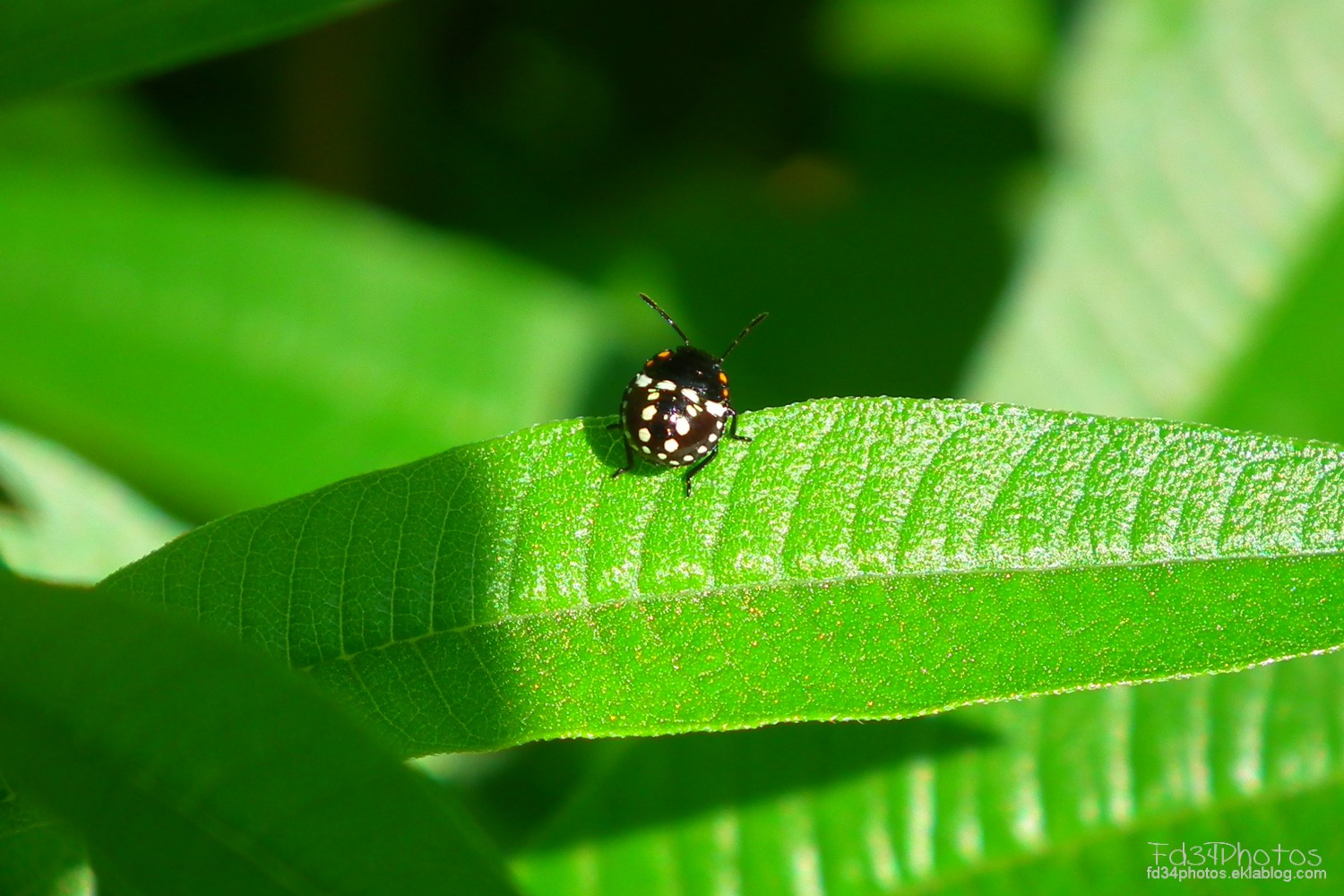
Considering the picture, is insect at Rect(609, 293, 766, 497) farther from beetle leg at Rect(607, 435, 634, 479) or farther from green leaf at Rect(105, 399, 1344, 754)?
green leaf at Rect(105, 399, 1344, 754)

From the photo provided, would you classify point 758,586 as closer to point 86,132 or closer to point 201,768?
point 201,768

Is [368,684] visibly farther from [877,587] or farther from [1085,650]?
[1085,650]

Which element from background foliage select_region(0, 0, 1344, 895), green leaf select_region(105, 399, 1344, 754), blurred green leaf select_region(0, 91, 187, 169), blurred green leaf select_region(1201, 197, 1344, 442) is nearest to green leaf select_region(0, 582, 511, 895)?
background foliage select_region(0, 0, 1344, 895)

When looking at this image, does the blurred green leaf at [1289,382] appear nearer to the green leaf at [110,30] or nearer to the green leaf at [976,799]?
the green leaf at [976,799]

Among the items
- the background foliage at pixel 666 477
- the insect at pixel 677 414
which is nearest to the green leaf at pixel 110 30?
the background foliage at pixel 666 477

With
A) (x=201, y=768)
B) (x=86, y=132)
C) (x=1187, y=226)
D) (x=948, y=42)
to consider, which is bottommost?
(x=201, y=768)

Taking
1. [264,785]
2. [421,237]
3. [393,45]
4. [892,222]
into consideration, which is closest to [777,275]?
[892,222]

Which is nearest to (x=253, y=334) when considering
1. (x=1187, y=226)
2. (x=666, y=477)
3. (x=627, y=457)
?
(x=627, y=457)
